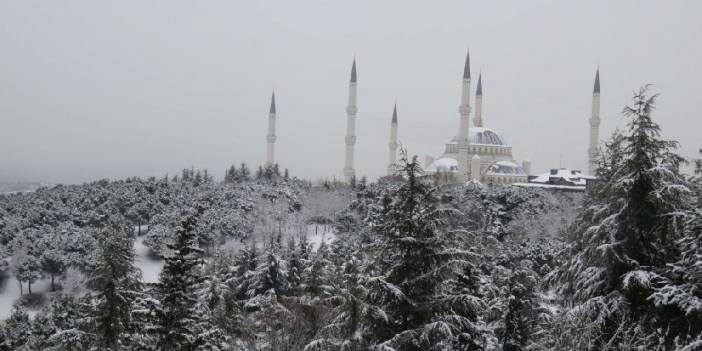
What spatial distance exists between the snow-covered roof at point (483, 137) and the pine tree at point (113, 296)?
246 feet

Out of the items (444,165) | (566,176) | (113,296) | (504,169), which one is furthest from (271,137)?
(113,296)

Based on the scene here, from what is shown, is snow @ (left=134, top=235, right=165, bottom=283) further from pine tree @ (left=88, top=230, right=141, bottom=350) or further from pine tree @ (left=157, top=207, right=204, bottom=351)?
pine tree @ (left=157, top=207, right=204, bottom=351)

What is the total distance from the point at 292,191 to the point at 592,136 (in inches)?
1482

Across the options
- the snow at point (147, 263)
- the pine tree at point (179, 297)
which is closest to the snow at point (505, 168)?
the snow at point (147, 263)

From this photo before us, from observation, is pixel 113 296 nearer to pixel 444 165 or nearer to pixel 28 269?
pixel 28 269

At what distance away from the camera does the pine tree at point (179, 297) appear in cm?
1780

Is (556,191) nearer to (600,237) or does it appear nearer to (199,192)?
(199,192)

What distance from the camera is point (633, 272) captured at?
13609mm

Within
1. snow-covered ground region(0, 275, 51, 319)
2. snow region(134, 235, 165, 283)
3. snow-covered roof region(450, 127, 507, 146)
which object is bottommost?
snow-covered ground region(0, 275, 51, 319)

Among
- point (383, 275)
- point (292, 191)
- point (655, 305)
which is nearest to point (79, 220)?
point (292, 191)

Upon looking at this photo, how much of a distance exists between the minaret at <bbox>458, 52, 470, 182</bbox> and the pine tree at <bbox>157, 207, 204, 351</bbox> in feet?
215

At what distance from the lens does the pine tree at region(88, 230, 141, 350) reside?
19.9m

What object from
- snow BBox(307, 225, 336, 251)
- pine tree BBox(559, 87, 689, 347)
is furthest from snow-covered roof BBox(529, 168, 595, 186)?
pine tree BBox(559, 87, 689, 347)

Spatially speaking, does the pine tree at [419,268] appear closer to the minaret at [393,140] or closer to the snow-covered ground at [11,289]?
the snow-covered ground at [11,289]
